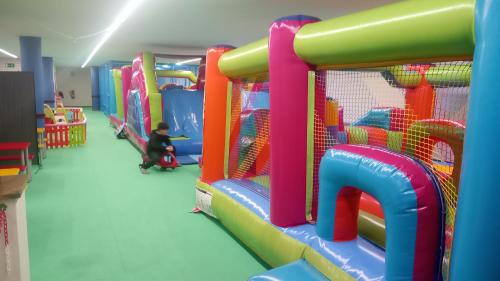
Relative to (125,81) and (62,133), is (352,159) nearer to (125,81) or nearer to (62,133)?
(62,133)

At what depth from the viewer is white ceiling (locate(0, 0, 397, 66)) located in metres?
5.59

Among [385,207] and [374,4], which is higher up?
[374,4]

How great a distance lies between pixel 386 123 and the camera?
5270 millimetres

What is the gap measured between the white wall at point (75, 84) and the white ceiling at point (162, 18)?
15.4 meters

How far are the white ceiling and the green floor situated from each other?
2701 mm

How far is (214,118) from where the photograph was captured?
3.81 meters

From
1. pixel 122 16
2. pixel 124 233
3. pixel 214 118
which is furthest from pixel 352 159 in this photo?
pixel 122 16

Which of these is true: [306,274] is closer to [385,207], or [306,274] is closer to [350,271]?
[350,271]

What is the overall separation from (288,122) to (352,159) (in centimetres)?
67

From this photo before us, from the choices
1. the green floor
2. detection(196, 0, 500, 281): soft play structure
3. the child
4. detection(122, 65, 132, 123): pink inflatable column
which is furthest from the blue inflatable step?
detection(122, 65, 132, 123): pink inflatable column

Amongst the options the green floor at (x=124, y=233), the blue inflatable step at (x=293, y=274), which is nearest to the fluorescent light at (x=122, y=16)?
the green floor at (x=124, y=233)

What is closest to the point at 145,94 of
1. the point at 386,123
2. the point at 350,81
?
the point at 386,123

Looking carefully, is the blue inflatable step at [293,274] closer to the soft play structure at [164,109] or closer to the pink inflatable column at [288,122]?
the pink inflatable column at [288,122]

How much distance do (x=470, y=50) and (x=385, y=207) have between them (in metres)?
0.79
